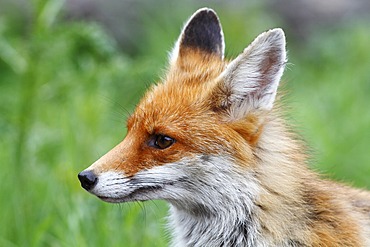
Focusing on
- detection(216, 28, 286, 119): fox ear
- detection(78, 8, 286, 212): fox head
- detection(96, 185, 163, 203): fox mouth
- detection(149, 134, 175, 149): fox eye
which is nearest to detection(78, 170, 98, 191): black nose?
detection(78, 8, 286, 212): fox head

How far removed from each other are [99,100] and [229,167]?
3.82 meters

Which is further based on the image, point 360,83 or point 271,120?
point 360,83

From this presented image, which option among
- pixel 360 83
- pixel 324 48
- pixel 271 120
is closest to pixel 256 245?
pixel 271 120

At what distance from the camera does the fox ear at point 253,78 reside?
589cm

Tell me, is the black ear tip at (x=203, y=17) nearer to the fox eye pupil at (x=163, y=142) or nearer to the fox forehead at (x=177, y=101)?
the fox forehead at (x=177, y=101)

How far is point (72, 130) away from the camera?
9.02m

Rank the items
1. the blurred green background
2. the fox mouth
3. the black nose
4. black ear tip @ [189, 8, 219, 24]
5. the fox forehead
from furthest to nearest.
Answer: the blurred green background < black ear tip @ [189, 8, 219, 24] < the fox forehead < the fox mouth < the black nose

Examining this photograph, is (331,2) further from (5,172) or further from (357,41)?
(5,172)

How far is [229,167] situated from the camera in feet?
19.4

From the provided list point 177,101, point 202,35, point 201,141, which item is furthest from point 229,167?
point 202,35

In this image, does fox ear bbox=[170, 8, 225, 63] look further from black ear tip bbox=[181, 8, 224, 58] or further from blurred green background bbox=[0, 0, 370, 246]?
blurred green background bbox=[0, 0, 370, 246]

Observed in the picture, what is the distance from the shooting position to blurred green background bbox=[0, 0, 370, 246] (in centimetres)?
757

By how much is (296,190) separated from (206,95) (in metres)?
1.00

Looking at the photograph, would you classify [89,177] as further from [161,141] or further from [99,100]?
[99,100]
